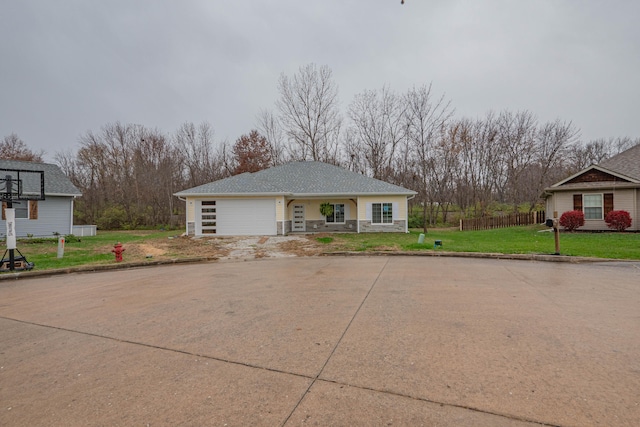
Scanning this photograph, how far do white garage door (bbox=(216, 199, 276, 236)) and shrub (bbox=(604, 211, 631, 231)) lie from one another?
1832 cm

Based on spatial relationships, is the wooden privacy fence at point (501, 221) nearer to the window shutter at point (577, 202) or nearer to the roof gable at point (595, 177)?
the window shutter at point (577, 202)

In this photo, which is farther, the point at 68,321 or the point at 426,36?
the point at 426,36

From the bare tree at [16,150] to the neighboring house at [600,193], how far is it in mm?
45837

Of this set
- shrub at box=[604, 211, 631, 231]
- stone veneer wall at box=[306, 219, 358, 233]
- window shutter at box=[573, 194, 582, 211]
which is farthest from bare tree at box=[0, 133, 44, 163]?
shrub at box=[604, 211, 631, 231]

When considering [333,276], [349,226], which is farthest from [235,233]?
[333,276]

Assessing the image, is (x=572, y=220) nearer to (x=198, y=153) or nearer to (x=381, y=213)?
(x=381, y=213)

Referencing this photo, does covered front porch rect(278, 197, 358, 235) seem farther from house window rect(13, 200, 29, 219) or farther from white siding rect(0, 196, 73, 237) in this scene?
house window rect(13, 200, 29, 219)

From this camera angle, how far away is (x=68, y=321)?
4375 mm

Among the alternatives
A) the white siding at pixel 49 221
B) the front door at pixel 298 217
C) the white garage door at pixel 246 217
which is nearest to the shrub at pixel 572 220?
the front door at pixel 298 217

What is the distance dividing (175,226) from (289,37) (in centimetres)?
1908

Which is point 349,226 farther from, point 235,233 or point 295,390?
point 295,390

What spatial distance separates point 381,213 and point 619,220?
40.0ft

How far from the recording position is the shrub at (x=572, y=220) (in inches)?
649

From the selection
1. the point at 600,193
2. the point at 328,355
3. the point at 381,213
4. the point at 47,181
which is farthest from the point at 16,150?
the point at 600,193
